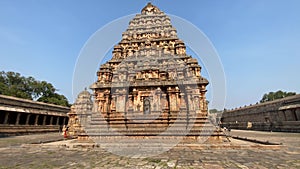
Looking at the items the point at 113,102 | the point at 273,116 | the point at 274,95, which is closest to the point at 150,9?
the point at 113,102

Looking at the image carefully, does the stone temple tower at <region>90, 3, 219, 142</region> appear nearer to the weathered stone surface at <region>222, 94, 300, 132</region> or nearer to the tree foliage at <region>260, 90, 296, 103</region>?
the weathered stone surface at <region>222, 94, 300, 132</region>

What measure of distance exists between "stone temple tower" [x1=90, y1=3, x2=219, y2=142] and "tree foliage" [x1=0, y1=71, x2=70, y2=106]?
114 feet

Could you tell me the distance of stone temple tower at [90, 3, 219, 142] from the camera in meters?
17.0

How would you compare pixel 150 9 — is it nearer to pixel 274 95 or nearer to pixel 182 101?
pixel 182 101

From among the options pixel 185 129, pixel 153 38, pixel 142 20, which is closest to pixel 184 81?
pixel 185 129

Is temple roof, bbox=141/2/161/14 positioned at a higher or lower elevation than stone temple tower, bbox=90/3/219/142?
higher

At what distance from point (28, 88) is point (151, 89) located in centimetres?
4575

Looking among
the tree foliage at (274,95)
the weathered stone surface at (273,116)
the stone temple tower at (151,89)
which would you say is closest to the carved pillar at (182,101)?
the stone temple tower at (151,89)

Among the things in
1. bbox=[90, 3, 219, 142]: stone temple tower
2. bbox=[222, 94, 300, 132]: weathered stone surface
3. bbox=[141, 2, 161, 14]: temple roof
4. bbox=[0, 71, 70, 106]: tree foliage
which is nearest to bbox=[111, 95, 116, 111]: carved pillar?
bbox=[90, 3, 219, 142]: stone temple tower

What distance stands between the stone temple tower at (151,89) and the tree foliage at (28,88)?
1371 inches

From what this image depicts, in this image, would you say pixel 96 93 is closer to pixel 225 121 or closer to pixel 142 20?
pixel 142 20

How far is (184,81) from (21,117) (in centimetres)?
2850

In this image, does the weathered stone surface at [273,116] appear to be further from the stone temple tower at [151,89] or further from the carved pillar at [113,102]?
the carved pillar at [113,102]

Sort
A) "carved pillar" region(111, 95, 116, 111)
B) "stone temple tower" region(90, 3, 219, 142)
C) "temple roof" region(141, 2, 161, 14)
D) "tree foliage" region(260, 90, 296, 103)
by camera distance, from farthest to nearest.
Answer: "tree foliage" region(260, 90, 296, 103)
"temple roof" region(141, 2, 161, 14)
"carved pillar" region(111, 95, 116, 111)
"stone temple tower" region(90, 3, 219, 142)
